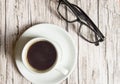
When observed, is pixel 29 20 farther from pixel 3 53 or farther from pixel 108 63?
pixel 108 63

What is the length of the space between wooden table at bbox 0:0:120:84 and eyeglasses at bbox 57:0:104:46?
1cm

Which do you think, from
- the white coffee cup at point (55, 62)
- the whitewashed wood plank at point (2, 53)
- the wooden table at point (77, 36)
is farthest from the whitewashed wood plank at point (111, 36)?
the whitewashed wood plank at point (2, 53)

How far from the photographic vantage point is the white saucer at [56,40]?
2.60ft

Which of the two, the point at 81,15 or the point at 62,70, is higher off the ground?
the point at 81,15

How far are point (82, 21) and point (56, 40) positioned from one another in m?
0.08

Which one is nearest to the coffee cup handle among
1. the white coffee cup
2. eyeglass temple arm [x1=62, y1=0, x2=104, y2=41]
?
the white coffee cup

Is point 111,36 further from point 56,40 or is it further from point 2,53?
point 2,53

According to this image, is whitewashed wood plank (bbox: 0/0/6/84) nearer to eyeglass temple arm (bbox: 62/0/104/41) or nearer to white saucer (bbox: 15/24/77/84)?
white saucer (bbox: 15/24/77/84)

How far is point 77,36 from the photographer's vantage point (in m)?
0.82

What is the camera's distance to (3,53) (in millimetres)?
809

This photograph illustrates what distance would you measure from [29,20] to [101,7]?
17 centimetres

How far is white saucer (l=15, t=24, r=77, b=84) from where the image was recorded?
79 centimetres

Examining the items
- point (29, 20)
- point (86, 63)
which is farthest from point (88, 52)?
point (29, 20)

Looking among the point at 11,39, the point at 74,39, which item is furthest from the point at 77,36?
the point at 11,39
